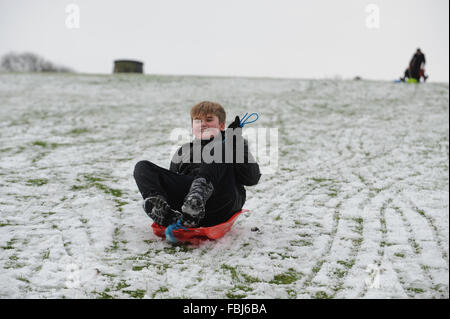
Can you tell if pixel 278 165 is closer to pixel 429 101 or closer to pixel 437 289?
pixel 437 289

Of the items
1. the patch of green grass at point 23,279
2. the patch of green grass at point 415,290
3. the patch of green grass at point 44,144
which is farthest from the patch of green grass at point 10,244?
the patch of green grass at point 44,144

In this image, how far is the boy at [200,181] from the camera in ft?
7.57

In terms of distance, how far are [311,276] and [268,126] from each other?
5.75 meters

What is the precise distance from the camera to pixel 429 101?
32.5ft

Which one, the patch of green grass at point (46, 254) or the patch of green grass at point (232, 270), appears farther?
A: the patch of green grass at point (46, 254)

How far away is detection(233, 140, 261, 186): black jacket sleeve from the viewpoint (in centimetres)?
248

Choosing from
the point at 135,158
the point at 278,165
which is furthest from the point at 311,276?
the point at 135,158

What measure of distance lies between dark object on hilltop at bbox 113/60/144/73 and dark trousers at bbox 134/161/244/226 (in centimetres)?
1736

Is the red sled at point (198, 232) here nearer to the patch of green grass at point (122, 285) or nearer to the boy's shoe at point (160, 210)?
the boy's shoe at point (160, 210)

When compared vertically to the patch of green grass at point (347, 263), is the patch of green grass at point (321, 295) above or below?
below

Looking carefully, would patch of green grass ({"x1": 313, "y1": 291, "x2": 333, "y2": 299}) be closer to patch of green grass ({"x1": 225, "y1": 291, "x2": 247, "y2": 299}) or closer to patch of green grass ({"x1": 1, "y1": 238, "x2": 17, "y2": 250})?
patch of green grass ({"x1": 225, "y1": 291, "x2": 247, "y2": 299})

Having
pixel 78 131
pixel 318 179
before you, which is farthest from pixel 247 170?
pixel 78 131

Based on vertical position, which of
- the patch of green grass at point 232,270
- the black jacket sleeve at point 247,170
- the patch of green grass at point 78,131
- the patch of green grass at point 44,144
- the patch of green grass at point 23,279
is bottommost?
the patch of green grass at point 232,270

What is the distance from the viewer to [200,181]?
231 centimetres
